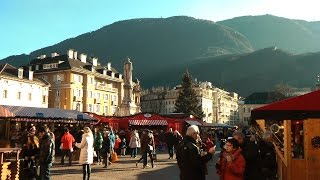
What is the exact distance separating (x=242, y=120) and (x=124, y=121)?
410 feet

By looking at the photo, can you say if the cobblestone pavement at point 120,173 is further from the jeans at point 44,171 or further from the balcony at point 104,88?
the balcony at point 104,88

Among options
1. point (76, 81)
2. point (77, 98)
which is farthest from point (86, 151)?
point (77, 98)

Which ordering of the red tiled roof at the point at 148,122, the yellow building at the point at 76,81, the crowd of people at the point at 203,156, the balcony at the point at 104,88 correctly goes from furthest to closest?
the balcony at the point at 104,88, the yellow building at the point at 76,81, the red tiled roof at the point at 148,122, the crowd of people at the point at 203,156

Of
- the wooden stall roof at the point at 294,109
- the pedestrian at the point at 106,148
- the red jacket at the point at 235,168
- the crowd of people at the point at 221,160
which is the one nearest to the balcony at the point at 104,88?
the pedestrian at the point at 106,148

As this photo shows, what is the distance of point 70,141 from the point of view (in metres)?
19.2

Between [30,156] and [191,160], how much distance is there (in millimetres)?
6679

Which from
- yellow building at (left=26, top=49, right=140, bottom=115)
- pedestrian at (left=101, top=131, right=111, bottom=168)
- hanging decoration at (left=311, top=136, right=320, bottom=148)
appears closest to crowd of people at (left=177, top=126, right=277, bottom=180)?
hanging decoration at (left=311, top=136, right=320, bottom=148)

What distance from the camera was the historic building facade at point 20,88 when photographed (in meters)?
58.4

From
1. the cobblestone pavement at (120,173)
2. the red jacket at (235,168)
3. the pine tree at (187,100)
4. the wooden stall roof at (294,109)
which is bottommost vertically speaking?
the cobblestone pavement at (120,173)

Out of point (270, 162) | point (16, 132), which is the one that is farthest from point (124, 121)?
point (270, 162)

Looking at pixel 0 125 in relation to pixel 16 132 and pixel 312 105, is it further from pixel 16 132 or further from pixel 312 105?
pixel 312 105

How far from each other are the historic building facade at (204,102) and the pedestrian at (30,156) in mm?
106462

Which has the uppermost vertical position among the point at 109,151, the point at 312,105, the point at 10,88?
the point at 10,88

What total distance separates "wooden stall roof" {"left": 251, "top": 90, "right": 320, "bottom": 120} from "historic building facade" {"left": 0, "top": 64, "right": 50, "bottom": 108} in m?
52.8
